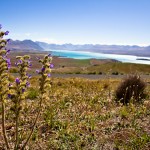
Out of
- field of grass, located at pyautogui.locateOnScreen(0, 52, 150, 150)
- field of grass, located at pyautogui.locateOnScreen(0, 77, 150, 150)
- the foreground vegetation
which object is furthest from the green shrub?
field of grass, located at pyautogui.locateOnScreen(0, 77, 150, 150)

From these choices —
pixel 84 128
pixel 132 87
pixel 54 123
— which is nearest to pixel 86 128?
pixel 84 128

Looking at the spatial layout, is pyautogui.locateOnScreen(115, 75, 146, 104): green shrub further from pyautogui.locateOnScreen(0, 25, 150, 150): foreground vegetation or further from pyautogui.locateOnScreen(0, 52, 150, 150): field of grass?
pyautogui.locateOnScreen(0, 52, 150, 150): field of grass

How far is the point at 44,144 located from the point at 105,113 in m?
3.28

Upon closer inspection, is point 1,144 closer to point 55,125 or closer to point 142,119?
point 55,125

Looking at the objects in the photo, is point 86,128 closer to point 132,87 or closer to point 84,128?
point 84,128

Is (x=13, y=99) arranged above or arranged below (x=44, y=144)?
above

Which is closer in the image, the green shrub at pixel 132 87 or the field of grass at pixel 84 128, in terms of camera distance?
the field of grass at pixel 84 128

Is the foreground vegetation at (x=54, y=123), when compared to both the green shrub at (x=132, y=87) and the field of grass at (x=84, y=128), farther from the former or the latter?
the green shrub at (x=132, y=87)

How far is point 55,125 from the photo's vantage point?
26.9ft

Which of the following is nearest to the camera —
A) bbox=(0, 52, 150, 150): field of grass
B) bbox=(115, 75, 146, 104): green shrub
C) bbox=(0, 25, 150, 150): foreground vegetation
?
bbox=(0, 25, 150, 150): foreground vegetation

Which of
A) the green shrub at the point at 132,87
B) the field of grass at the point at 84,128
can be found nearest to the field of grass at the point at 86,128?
the field of grass at the point at 84,128

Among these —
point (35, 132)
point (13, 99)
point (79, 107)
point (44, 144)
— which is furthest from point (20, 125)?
point (13, 99)

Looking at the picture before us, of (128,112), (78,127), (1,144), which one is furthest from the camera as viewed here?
(128,112)

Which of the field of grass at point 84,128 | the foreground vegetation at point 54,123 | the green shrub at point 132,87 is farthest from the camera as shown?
the green shrub at point 132,87
